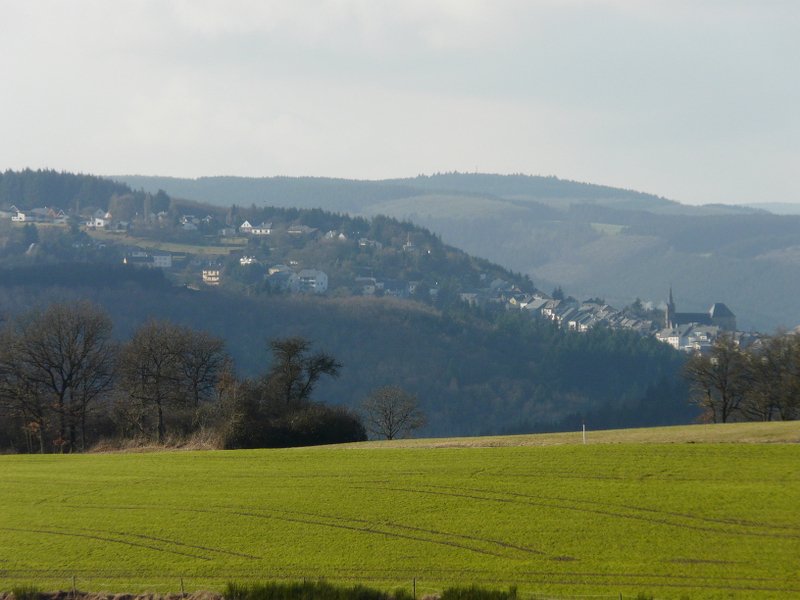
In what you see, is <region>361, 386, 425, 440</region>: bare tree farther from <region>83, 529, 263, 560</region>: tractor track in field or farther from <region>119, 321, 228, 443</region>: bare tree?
<region>83, 529, 263, 560</region>: tractor track in field

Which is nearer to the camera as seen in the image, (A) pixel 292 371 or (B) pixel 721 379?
(A) pixel 292 371

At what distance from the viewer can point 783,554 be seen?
115 feet

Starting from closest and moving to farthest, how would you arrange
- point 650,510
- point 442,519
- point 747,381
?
point 650,510, point 442,519, point 747,381

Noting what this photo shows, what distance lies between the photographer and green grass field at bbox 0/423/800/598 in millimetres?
35125

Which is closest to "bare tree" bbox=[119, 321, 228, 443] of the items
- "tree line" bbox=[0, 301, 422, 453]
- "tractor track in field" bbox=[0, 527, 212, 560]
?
"tree line" bbox=[0, 301, 422, 453]

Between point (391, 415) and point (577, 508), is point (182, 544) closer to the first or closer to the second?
point (577, 508)

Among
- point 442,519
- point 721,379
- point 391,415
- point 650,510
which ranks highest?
point 650,510

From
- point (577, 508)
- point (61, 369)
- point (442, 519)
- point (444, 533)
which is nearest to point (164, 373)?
point (61, 369)

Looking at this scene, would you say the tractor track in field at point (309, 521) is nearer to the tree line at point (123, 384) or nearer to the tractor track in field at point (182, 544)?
the tractor track in field at point (182, 544)

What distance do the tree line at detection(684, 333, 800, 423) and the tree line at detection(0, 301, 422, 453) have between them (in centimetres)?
Result: 2477

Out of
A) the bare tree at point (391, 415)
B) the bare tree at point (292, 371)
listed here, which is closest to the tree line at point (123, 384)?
the bare tree at point (292, 371)

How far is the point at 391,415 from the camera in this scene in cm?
10075

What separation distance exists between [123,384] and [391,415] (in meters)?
23.8

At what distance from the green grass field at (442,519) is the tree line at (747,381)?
95.4ft
